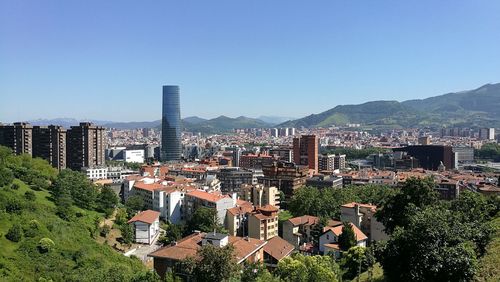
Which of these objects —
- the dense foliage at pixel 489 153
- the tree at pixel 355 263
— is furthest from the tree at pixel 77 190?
the dense foliage at pixel 489 153

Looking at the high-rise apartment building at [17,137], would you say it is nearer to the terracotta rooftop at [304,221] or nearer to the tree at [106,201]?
the tree at [106,201]

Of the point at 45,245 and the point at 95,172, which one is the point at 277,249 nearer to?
the point at 45,245

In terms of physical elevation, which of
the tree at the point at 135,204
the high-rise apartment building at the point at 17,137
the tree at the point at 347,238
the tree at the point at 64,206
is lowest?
the tree at the point at 135,204

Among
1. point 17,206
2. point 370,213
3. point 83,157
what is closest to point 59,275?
point 17,206

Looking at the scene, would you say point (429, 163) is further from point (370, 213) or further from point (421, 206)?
point (421, 206)

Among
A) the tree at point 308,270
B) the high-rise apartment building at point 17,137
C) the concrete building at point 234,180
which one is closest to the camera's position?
the tree at point 308,270

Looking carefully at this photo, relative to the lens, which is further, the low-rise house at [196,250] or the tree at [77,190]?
the tree at [77,190]

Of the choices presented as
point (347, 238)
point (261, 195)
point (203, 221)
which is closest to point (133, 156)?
point (261, 195)
